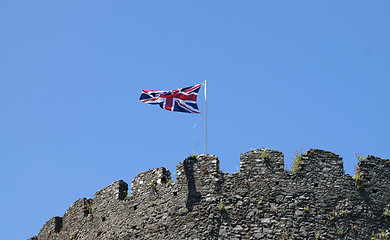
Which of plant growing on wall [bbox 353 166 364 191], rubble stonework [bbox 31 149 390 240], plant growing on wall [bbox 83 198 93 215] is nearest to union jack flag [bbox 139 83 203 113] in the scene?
rubble stonework [bbox 31 149 390 240]

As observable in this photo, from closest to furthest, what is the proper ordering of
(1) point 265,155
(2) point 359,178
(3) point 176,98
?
(2) point 359,178, (1) point 265,155, (3) point 176,98

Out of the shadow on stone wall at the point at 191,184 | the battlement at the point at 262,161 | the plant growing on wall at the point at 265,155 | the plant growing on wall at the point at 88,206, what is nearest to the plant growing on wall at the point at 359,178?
the battlement at the point at 262,161

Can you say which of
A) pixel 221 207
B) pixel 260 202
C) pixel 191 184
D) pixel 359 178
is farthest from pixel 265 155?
pixel 359 178

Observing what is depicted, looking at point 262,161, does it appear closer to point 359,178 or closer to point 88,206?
point 359,178

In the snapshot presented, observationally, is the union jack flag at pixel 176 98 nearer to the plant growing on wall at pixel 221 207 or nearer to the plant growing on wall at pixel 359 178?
the plant growing on wall at pixel 221 207

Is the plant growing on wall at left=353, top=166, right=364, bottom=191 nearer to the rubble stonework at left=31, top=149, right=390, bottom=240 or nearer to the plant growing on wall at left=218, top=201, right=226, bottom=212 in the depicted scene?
the rubble stonework at left=31, top=149, right=390, bottom=240

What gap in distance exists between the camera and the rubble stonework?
26.2m

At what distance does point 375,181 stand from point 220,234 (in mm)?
5744

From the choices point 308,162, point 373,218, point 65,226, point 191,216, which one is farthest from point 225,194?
point 65,226

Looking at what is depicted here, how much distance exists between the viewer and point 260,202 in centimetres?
2656

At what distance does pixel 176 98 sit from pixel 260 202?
5818 mm

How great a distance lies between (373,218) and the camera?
2664 cm

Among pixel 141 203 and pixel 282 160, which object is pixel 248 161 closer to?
pixel 282 160

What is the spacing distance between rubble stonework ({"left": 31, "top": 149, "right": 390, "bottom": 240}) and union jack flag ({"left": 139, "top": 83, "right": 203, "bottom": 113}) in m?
2.63
